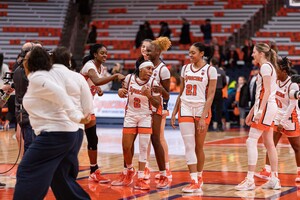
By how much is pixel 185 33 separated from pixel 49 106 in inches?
769

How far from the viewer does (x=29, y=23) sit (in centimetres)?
2906

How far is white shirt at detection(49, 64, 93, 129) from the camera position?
6.58m

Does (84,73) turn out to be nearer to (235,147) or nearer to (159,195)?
(159,195)

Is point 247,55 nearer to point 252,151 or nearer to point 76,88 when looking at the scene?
point 252,151

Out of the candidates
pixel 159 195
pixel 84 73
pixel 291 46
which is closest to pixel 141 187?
pixel 159 195

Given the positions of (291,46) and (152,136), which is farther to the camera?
(291,46)

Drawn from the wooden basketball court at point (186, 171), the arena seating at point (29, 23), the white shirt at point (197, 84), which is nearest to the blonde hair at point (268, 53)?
the white shirt at point (197, 84)

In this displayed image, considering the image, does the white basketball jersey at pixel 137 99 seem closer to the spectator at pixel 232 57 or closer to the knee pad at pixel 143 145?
the knee pad at pixel 143 145

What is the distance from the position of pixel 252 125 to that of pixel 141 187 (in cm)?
159

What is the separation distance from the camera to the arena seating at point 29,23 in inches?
1099

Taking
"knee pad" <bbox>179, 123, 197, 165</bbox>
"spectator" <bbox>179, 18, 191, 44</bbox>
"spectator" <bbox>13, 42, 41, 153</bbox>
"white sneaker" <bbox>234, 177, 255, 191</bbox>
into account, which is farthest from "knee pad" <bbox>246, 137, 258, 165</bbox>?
"spectator" <bbox>179, 18, 191, 44</bbox>

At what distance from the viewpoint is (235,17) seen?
2738cm

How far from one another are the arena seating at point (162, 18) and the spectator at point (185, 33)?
389mm

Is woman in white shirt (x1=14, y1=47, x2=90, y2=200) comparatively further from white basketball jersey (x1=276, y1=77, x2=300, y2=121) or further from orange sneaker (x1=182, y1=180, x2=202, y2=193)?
white basketball jersey (x1=276, y1=77, x2=300, y2=121)
